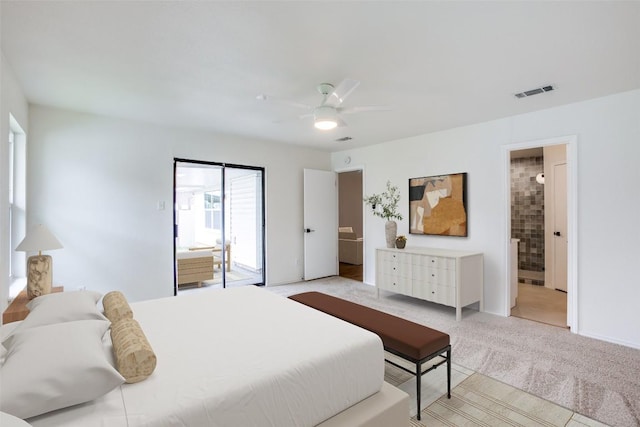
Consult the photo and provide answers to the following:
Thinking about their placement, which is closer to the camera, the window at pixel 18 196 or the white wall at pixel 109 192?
the window at pixel 18 196

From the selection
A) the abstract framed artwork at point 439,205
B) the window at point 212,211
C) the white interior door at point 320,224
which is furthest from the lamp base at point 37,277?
the abstract framed artwork at point 439,205

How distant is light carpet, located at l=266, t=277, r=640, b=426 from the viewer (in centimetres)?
221

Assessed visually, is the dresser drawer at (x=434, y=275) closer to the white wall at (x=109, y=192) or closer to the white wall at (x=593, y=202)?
the white wall at (x=593, y=202)

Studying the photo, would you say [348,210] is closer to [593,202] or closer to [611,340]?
[593,202]

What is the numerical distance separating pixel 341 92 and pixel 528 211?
5125 millimetres

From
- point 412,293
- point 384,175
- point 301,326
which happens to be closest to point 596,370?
point 412,293

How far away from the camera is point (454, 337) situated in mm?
3326

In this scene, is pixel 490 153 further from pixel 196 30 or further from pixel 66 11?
pixel 66 11

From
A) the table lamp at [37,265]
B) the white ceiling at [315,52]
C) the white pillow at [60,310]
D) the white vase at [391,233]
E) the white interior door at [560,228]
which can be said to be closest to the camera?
the white pillow at [60,310]

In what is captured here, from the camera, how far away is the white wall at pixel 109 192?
3746 mm

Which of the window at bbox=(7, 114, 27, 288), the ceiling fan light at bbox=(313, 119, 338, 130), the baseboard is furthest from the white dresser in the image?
the window at bbox=(7, 114, 27, 288)

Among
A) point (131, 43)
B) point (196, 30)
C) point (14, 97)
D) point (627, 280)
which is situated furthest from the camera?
point (627, 280)

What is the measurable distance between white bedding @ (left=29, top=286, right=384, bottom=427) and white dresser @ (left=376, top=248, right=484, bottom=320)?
7.79ft

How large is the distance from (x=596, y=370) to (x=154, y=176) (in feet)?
17.1
